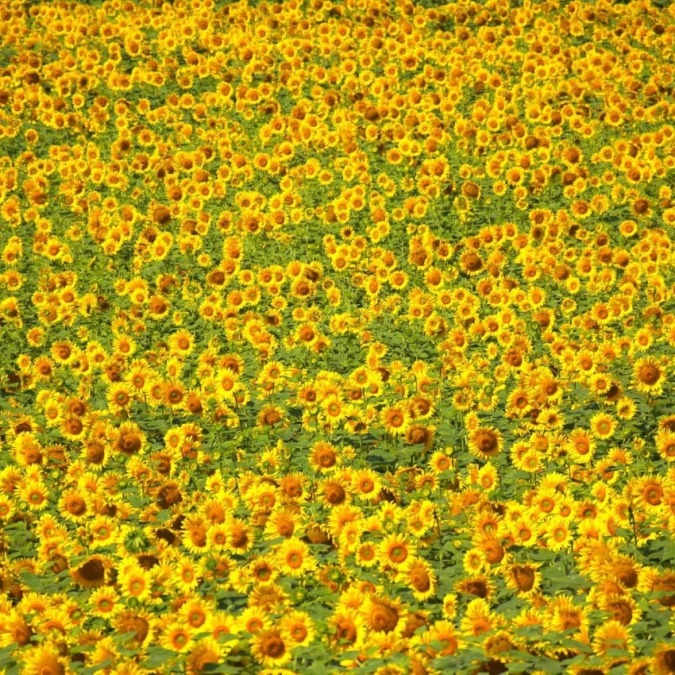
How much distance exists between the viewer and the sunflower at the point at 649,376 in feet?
23.2

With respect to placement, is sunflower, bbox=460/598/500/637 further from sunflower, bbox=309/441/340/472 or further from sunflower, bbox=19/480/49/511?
sunflower, bbox=19/480/49/511

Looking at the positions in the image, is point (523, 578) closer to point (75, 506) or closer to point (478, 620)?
point (478, 620)

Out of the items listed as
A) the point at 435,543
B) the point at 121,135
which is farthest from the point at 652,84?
the point at 435,543

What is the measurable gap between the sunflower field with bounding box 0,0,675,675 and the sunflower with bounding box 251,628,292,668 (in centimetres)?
2

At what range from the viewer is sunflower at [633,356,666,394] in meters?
7.06

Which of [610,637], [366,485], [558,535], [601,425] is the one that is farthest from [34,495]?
[601,425]

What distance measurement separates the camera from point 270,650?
13.8ft

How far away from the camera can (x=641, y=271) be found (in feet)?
29.1

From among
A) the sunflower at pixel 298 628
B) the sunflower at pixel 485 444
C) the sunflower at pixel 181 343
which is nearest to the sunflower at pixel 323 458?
the sunflower at pixel 485 444

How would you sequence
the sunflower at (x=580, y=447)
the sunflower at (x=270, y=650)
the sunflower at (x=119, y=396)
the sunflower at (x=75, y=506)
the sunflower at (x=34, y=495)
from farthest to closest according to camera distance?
the sunflower at (x=119, y=396) < the sunflower at (x=580, y=447) < the sunflower at (x=34, y=495) < the sunflower at (x=75, y=506) < the sunflower at (x=270, y=650)

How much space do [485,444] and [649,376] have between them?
1515 mm

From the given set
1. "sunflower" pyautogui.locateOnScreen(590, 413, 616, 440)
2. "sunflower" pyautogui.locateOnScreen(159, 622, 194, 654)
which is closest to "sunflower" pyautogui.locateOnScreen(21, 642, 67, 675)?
"sunflower" pyautogui.locateOnScreen(159, 622, 194, 654)

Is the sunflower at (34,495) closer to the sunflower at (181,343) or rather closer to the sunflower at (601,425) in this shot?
the sunflower at (181,343)

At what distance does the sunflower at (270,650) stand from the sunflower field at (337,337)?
0.07 ft
